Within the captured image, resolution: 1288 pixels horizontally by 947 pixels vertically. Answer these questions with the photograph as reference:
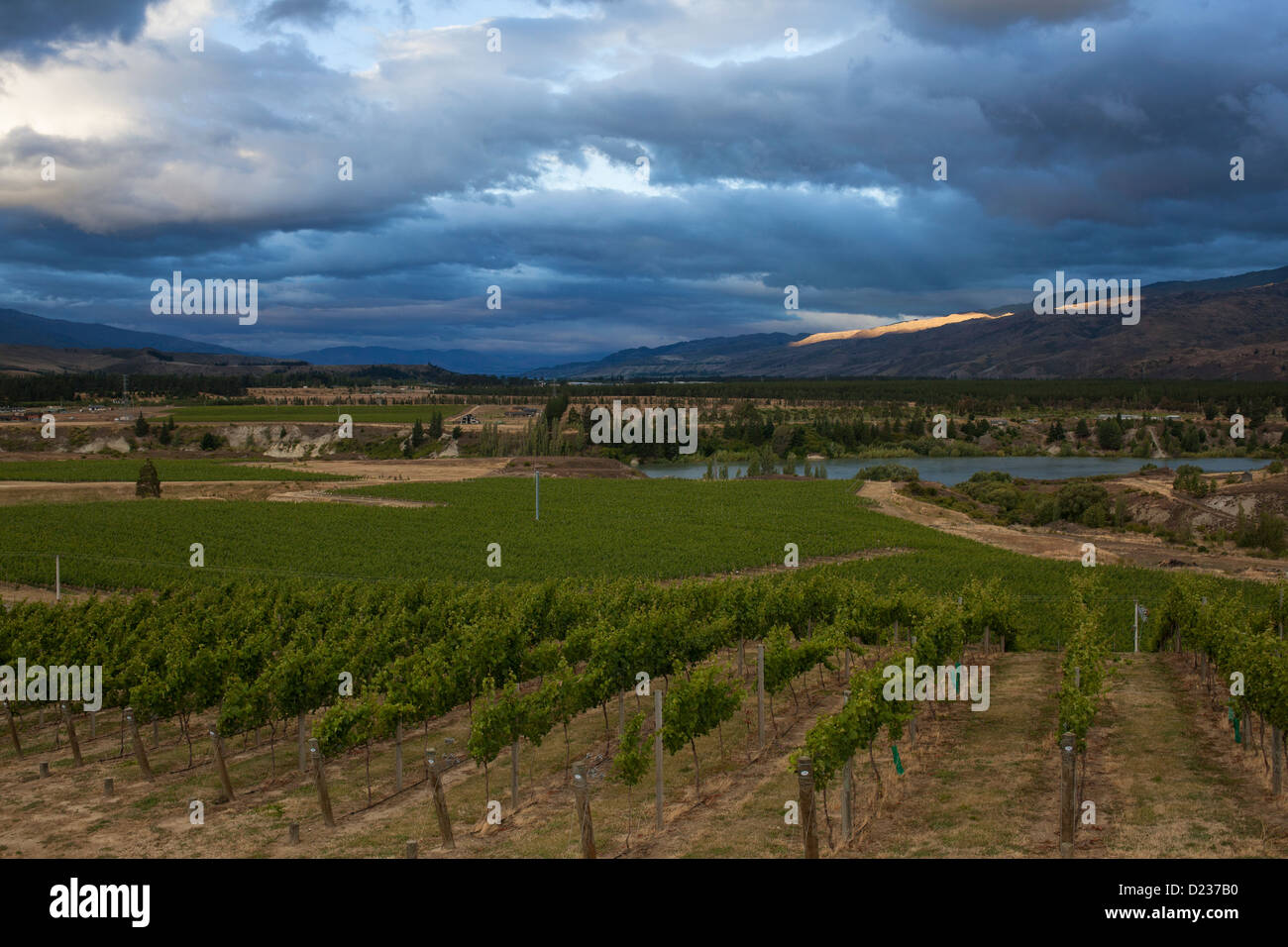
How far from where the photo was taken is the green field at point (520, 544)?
4159cm

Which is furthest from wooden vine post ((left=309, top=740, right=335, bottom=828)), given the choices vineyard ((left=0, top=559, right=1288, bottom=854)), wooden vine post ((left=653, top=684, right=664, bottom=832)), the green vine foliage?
the green vine foliage

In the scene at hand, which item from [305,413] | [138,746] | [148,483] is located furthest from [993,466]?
[138,746]

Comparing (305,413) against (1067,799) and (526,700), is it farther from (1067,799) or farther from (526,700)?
(1067,799)

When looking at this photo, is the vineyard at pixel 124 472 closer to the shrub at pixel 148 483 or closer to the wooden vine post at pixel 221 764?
the shrub at pixel 148 483

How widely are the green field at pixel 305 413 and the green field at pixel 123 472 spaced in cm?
3715

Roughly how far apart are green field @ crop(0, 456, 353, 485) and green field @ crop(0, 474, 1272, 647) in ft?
56.8

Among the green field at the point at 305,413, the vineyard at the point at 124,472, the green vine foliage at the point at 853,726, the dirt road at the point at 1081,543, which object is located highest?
the green field at the point at 305,413

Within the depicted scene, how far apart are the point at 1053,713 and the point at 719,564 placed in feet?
83.4

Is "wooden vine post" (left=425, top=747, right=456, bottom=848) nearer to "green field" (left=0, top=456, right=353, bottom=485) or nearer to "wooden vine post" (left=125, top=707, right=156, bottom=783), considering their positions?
"wooden vine post" (left=125, top=707, right=156, bottom=783)

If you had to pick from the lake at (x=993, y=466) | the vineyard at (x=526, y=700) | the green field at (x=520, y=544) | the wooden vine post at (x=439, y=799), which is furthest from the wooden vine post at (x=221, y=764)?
the lake at (x=993, y=466)

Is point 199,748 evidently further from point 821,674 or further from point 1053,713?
point 1053,713

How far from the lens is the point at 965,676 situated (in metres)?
23.5

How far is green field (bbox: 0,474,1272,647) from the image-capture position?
41.6m

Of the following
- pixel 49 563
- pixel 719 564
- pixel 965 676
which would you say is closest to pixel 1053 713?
pixel 965 676
